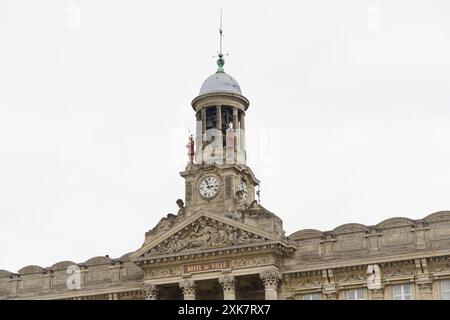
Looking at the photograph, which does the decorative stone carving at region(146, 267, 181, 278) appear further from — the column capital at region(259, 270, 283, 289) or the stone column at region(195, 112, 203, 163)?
the stone column at region(195, 112, 203, 163)

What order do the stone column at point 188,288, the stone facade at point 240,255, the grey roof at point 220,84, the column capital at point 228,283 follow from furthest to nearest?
the grey roof at point 220,84 < the stone column at point 188,288 < the column capital at point 228,283 < the stone facade at point 240,255

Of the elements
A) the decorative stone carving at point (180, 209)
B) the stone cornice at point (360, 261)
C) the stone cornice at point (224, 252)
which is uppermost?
the decorative stone carving at point (180, 209)

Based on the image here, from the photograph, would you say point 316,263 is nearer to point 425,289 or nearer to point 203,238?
point 425,289

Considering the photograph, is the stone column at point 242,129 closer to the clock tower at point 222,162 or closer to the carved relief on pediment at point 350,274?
the clock tower at point 222,162

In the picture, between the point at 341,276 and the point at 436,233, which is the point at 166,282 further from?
the point at 436,233

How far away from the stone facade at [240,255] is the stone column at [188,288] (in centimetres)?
6

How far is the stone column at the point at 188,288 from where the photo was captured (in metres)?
65.4

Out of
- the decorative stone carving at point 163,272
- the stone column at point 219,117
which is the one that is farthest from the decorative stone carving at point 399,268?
the stone column at point 219,117

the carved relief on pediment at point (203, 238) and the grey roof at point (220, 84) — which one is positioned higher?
the grey roof at point (220, 84)

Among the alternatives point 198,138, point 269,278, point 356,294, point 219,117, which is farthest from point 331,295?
point 198,138

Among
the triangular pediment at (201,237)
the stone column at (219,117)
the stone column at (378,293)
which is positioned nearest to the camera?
the stone column at (378,293)

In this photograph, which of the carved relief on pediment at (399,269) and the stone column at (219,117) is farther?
the stone column at (219,117)

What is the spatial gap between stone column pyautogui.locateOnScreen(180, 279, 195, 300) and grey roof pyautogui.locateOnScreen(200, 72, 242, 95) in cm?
1444
